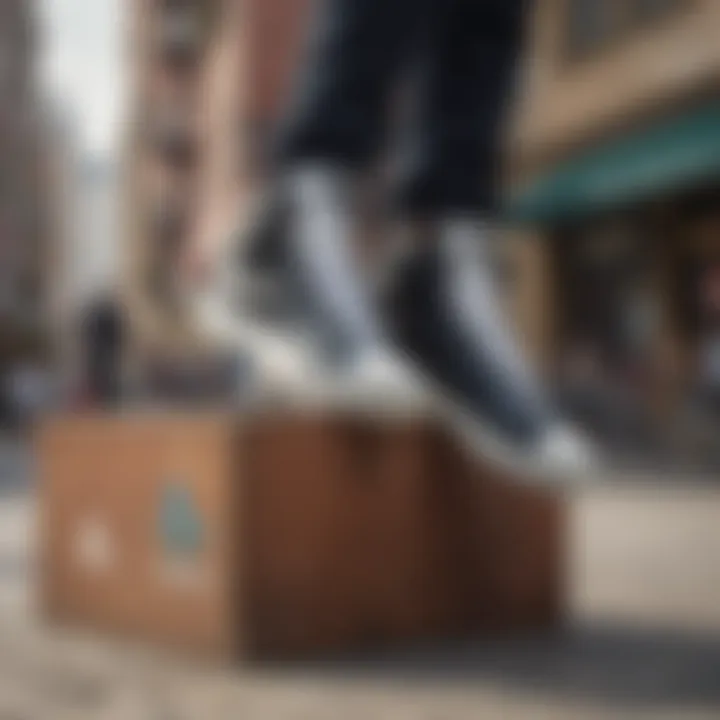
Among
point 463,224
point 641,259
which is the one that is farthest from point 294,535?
point 641,259

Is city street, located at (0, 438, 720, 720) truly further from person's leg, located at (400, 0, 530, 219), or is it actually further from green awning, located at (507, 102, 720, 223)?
green awning, located at (507, 102, 720, 223)

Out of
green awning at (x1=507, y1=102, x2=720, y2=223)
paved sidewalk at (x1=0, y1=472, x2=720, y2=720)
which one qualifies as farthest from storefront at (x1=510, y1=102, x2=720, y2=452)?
paved sidewalk at (x1=0, y1=472, x2=720, y2=720)

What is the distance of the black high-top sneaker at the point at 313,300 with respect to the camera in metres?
1.88

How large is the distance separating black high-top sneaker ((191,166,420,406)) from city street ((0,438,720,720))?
0.39 meters

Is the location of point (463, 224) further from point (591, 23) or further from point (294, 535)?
point (591, 23)

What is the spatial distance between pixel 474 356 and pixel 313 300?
0.29 metres

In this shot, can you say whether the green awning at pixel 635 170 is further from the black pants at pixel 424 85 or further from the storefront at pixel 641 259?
the black pants at pixel 424 85

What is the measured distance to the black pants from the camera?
181 centimetres

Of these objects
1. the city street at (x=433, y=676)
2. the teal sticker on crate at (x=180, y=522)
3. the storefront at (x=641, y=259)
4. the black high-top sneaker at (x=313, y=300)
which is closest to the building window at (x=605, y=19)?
the storefront at (x=641, y=259)

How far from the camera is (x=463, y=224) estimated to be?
189cm

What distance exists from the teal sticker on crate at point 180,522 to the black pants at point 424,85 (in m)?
0.54

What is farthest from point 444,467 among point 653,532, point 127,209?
point 653,532

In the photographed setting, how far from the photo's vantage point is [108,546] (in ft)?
7.11

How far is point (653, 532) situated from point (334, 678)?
7.44 feet
